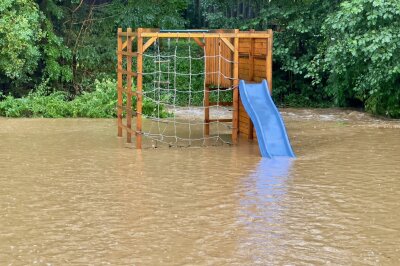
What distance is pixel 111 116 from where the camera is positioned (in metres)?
23.3

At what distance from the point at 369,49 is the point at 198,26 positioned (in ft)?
38.8

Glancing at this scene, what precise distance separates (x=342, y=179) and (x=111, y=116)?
36.6 feet

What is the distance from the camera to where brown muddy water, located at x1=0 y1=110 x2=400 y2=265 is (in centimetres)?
888

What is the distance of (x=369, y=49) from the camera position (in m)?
19.7

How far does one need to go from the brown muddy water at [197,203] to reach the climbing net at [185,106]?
1389mm

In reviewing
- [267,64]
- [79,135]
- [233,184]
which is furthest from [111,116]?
[233,184]

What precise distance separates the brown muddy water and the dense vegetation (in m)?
3.53

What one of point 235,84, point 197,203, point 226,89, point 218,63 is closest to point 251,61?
point 218,63

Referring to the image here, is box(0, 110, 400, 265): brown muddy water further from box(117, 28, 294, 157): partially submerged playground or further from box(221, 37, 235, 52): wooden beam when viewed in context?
box(221, 37, 235, 52): wooden beam

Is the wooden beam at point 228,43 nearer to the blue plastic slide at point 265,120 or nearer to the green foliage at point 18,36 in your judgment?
the blue plastic slide at point 265,120

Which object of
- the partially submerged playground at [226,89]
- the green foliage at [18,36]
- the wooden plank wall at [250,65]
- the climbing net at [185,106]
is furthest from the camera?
the green foliage at [18,36]

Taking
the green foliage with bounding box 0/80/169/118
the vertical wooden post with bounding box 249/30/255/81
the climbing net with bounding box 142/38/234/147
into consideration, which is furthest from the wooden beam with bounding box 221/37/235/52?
the green foliage with bounding box 0/80/169/118

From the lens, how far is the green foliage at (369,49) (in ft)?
64.5

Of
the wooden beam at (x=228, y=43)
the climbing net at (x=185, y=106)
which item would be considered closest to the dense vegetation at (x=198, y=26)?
the climbing net at (x=185, y=106)
